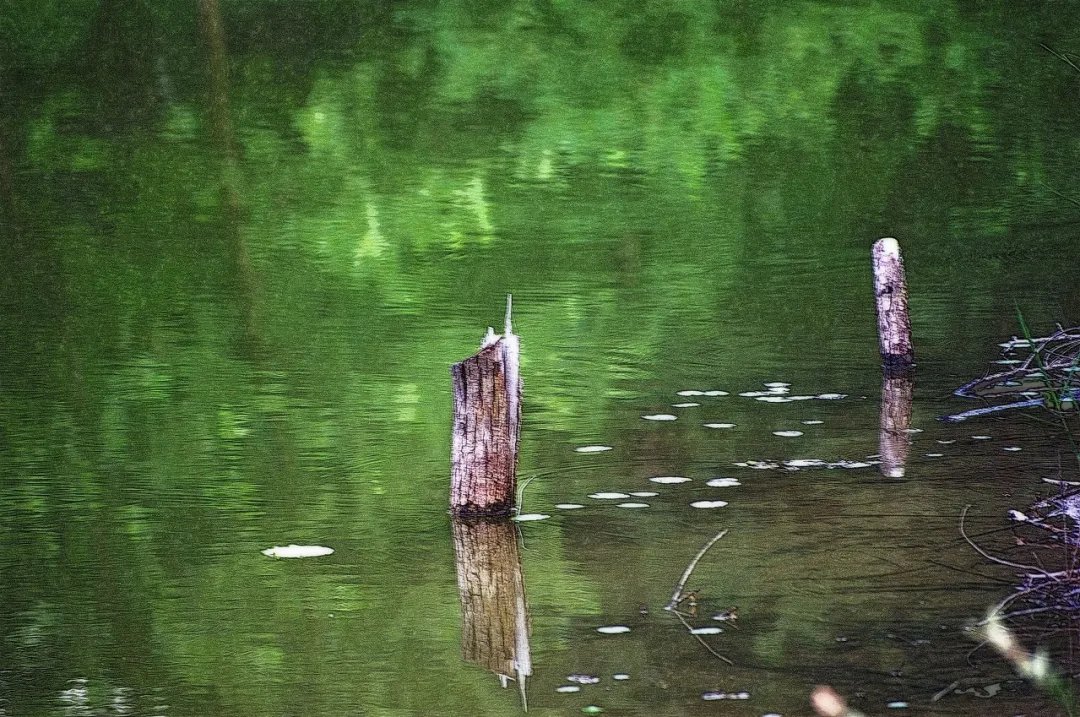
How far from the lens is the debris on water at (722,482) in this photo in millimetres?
9703

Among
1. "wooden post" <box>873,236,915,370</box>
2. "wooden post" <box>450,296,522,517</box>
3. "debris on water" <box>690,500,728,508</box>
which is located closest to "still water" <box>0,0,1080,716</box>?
"debris on water" <box>690,500,728,508</box>

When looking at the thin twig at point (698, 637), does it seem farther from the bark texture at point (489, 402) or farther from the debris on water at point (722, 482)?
the debris on water at point (722, 482)

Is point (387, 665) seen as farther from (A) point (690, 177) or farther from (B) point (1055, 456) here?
(A) point (690, 177)

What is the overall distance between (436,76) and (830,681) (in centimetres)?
2537

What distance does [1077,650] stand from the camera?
22.9 feet

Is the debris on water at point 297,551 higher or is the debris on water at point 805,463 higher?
the debris on water at point 297,551

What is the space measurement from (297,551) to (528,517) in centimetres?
126

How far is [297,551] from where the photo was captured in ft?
29.3

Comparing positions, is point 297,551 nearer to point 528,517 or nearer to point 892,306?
point 528,517

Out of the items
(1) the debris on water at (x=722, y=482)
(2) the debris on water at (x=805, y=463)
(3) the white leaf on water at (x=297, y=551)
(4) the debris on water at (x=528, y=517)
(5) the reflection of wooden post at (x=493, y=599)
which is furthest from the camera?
(2) the debris on water at (x=805, y=463)

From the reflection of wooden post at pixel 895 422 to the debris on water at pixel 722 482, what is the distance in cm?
87

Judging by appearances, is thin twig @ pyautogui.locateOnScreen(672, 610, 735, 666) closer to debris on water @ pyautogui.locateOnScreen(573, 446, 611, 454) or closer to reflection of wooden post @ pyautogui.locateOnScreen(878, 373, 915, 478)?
reflection of wooden post @ pyautogui.locateOnScreen(878, 373, 915, 478)

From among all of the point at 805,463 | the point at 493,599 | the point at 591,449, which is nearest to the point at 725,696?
the point at 493,599

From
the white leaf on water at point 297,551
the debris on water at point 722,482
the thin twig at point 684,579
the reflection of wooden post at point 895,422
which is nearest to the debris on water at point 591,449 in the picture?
the debris on water at point 722,482
